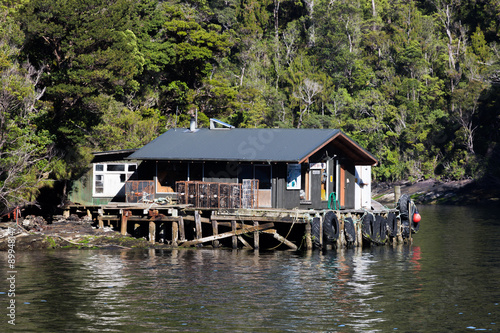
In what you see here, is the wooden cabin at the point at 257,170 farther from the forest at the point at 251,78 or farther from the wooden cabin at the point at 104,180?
the forest at the point at 251,78

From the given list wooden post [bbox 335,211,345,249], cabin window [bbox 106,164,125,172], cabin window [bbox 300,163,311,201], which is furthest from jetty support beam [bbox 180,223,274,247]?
cabin window [bbox 106,164,125,172]

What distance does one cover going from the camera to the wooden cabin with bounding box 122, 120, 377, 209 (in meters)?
38.8

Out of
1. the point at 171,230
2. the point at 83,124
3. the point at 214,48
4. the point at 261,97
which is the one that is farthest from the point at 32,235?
the point at 261,97

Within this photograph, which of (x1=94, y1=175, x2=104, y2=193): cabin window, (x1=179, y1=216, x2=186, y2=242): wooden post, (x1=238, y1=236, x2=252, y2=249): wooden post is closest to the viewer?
(x1=238, y1=236, x2=252, y2=249): wooden post

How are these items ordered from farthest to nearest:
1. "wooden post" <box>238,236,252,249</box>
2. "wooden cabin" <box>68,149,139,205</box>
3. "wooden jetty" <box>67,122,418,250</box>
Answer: "wooden cabin" <box>68,149,139,205</box> → "wooden post" <box>238,236,252,249</box> → "wooden jetty" <box>67,122,418,250</box>

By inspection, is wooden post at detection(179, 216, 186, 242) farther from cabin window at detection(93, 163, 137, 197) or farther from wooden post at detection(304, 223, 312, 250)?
cabin window at detection(93, 163, 137, 197)

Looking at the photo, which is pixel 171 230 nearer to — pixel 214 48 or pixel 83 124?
pixel 83 124

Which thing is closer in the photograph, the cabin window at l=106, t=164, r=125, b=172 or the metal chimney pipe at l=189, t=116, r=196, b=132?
the cabin window at l=106, t=164, r=125, b=172

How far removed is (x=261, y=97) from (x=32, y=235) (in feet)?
218

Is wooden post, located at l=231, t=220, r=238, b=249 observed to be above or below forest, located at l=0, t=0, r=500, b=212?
below

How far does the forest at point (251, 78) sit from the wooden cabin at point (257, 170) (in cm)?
524

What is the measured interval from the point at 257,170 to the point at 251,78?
223 feet

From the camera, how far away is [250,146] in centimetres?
4075

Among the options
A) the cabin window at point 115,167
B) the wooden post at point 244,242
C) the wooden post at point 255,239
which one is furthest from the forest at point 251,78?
the wooden post at point 255,239
